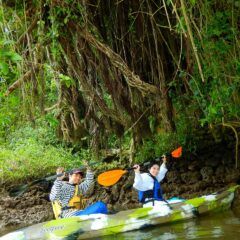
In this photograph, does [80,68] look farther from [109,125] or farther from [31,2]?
[109,125]

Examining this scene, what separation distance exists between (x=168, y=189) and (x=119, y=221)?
3096 millimetres

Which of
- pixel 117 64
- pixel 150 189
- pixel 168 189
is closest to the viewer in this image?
pixel 117 64

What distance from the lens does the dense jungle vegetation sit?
14.6ft

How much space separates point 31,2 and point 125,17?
1150mm

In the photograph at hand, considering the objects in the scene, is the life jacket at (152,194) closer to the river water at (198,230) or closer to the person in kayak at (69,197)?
the river water at (198,230)

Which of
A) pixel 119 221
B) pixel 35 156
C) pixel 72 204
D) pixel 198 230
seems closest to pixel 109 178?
pixel 72 204

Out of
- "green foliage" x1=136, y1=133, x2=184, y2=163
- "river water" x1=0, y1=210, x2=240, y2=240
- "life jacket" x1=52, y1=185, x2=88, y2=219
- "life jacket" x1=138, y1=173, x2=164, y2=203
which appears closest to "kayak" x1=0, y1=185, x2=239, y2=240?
"river water" x1=0, y1=210, x2=240, y2=240

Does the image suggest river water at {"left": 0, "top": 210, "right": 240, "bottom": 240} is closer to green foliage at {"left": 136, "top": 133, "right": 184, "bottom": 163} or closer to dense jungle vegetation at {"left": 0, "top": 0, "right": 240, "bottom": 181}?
dense jungle vegetation at {"left": 0, "top": 0, "right": 240, "bottom": 181}

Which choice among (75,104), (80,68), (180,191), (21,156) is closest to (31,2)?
(80,68)

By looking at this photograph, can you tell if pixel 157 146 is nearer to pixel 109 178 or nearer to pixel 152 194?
pixel 109 178

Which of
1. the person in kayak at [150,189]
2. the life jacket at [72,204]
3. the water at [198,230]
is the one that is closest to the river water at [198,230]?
the water at [198,230]

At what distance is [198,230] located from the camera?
518 centimetres

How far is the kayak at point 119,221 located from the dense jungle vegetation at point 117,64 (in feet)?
3.46

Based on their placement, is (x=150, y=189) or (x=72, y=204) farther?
(x=150, y=189)
